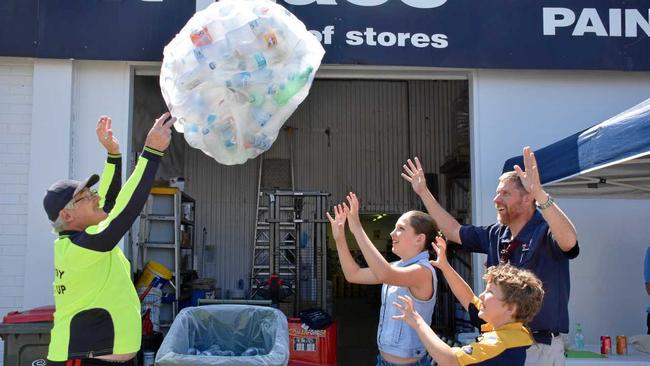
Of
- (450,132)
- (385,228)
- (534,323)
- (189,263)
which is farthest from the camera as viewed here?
(385,228)

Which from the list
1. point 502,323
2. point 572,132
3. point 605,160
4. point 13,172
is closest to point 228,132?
point 502,323

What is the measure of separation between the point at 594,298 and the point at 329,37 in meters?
3.76

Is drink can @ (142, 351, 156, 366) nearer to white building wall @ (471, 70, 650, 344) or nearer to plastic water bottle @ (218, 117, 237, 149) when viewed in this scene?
white building wall @ (471, 70, 650, 344)

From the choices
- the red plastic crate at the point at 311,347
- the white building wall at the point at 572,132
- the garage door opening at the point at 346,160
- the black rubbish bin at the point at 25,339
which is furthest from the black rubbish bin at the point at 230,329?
the garage door opening at the point at 346,160

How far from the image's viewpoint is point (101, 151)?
6.14 meters

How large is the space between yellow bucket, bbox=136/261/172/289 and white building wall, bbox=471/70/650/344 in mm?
4038

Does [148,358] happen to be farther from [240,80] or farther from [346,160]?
[346,160]

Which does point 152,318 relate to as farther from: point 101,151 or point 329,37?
point 329,37

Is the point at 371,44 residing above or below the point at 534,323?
above

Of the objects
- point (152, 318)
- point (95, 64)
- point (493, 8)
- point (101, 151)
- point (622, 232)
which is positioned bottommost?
point (152, 318)

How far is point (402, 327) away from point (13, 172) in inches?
184

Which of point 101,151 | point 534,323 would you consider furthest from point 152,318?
point 534,323

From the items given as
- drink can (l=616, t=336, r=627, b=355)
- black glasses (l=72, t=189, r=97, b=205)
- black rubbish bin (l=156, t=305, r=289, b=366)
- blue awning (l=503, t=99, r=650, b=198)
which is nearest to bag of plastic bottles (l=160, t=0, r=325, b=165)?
black glasses (l=72, t=189, r=97, b=205)

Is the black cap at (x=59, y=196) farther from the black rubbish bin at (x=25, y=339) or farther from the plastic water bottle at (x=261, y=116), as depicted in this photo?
the black rubbish bin at (x=25, y=339)
